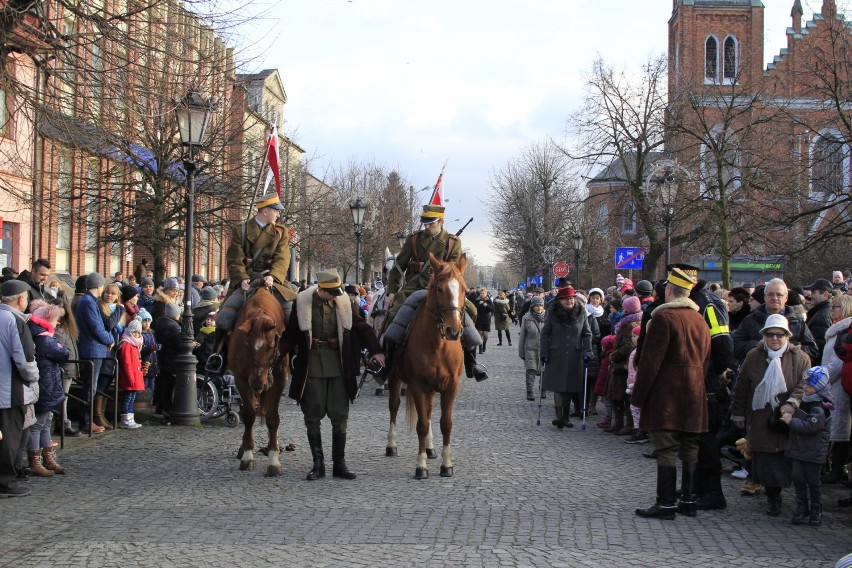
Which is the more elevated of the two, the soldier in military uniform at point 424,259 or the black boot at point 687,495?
the soldier in military uniform at point 424,259

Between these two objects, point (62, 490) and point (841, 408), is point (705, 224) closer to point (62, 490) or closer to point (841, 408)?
point (841, 408)

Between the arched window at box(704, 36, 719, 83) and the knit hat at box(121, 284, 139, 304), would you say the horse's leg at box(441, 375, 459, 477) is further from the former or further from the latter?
the arched window at box(704, 36, 719, 83)

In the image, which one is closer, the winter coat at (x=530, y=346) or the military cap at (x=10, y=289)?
the military cap at (x=10, y=289)

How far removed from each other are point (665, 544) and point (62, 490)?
18.9ft

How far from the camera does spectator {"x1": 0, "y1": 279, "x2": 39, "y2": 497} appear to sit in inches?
325

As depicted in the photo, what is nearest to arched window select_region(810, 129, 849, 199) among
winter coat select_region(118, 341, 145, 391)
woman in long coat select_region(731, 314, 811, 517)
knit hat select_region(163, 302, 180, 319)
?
woman in long coat select_region(731, 314, 811, 517)

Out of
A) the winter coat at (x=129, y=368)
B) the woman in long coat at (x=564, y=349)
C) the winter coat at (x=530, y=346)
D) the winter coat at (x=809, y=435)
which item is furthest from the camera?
the winter coat at (x=530, y=346)

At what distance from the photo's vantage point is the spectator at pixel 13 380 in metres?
8.26

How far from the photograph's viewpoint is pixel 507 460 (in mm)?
10727

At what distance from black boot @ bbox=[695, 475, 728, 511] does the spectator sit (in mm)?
6334

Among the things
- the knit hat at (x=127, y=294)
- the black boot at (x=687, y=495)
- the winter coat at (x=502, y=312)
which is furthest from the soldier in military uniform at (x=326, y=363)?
the winter coat at (x=502, y=312)

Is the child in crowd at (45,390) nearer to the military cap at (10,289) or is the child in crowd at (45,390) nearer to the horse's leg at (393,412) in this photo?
the military cap at (10,289)

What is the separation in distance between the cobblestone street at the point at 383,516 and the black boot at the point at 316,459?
0.14m

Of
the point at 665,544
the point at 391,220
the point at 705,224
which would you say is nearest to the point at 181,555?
the point at 665,544
